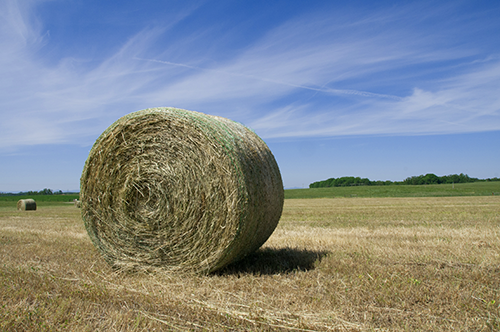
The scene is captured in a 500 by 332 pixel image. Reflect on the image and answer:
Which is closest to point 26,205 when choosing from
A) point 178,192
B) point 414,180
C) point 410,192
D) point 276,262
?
point 178,192

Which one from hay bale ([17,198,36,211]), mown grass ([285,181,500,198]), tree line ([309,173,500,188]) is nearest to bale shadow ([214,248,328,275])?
hay bale ([17,198,36,211])

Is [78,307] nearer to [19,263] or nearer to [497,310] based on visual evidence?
[19,263]

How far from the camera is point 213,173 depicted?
5102 millimetres

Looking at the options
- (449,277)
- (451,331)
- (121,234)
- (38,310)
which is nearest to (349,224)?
(449,277)

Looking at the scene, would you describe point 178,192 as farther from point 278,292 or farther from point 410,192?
point 410,192

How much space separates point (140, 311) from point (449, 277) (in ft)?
12.0

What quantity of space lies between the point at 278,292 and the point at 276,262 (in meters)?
1.57

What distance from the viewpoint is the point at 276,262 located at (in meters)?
5.84

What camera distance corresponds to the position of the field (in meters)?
3.43

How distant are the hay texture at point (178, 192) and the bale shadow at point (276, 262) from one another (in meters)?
0.31

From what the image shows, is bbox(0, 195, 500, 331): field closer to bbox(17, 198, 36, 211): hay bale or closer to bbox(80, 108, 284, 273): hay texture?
bbox(80, 108, 284, 273): hay texture

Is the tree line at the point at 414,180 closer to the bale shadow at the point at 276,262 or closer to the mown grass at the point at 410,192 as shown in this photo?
the mown grass at the point at 410,192

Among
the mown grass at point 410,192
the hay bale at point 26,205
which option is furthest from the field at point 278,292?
the mown grass at point 410,192

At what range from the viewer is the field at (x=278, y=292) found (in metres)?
3.43
